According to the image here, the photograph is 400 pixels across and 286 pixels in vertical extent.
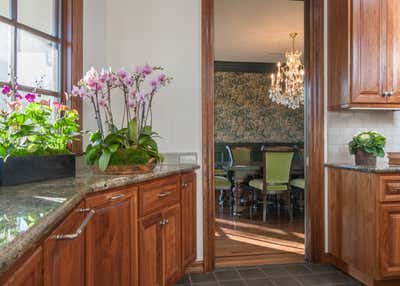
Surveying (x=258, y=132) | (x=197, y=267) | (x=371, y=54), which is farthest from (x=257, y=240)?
(x=258, y=132)

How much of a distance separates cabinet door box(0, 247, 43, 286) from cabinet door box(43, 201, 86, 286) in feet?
0.14

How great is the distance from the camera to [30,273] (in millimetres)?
812

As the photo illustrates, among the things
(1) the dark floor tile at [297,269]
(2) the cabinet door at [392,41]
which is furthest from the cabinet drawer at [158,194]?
(2) the cabinet door at [392,41]

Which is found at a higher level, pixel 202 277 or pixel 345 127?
pixel 345 127

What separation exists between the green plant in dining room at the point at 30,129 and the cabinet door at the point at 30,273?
2.26ft

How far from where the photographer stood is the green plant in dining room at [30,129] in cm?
146

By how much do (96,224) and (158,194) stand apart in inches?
23.9

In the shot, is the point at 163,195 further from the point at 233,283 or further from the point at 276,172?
the point at 276,172

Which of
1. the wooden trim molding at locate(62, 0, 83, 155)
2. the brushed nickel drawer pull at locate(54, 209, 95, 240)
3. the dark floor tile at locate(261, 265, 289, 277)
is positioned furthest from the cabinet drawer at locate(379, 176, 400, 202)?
the wooden trim molding at locate(62, 0, 83, 155)

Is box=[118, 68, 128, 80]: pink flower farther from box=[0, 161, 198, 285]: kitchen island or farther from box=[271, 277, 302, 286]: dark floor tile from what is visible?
box=[271, 277, 302, 286]: dark floor tile

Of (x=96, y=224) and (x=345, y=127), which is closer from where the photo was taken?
(x=96, y=224)

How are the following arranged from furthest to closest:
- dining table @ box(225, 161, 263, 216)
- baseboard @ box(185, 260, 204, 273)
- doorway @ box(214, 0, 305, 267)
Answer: dining table @ box(225, 161, 263, 216) < doorway @ box(214, 0, 305, 267) < baseboard @ box(185, 260, 204, 273)

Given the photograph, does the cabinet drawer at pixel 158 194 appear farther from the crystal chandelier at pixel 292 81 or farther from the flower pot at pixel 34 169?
the crystal chandelier at pixel 292 81

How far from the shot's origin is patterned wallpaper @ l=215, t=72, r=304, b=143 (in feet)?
23.4
